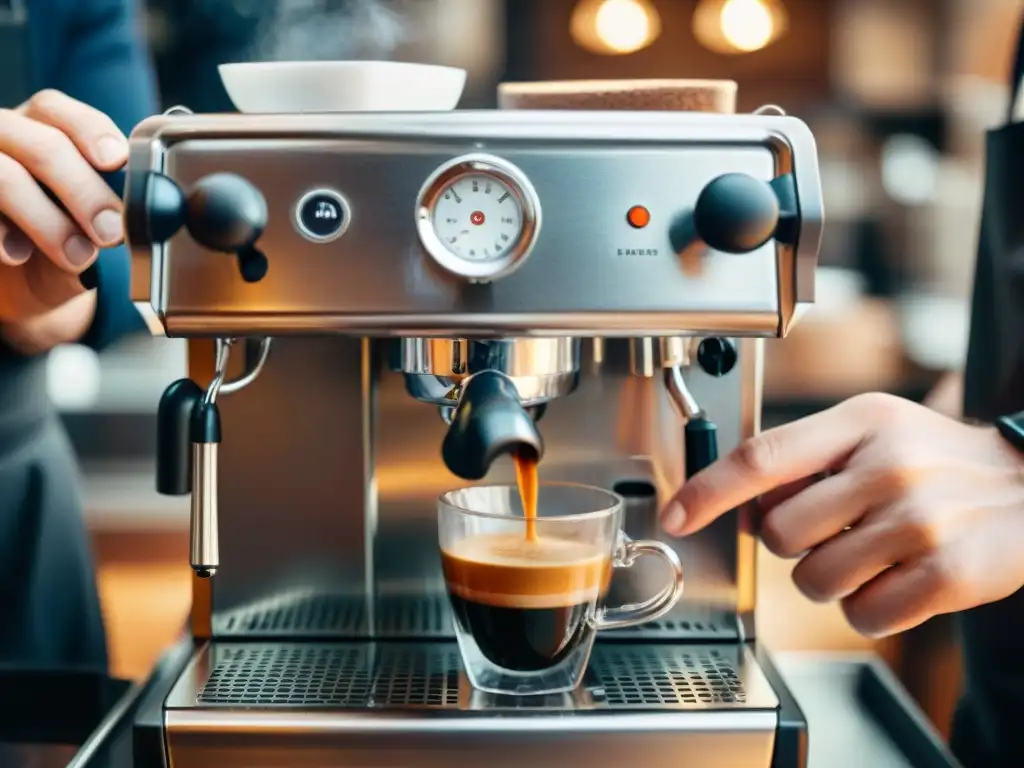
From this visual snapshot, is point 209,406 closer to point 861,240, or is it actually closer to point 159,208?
point 159,208

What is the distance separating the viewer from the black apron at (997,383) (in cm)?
76

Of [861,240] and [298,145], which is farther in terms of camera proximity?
[861,240]

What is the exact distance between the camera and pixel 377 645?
66cm

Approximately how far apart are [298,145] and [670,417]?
28 centimetres

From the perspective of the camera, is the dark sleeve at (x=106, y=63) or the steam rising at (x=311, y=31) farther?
the steam rising at (x=311, y=31)

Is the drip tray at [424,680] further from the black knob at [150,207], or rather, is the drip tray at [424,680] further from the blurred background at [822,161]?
the blurred background at [822,161]

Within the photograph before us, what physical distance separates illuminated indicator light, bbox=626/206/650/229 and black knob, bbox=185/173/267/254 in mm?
185

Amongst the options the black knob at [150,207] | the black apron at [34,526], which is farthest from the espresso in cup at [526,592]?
the black apron at [34,526]

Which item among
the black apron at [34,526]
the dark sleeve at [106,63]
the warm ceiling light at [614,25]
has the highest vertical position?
the warm ceiling light at [614,25]

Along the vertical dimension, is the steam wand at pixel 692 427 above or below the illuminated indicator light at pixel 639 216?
below

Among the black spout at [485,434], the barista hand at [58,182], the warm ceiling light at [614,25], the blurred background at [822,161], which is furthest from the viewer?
the warm ceiling light at [614,25]

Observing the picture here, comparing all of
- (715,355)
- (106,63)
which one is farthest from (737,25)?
(715,355)

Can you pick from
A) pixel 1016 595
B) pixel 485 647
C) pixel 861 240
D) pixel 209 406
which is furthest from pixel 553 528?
pixel 861 240

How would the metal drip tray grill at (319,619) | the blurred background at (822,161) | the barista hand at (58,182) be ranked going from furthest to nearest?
the blurred background at (822,161)
the metal drip tray grill at (319,619)
the barista hand at (58,182)
